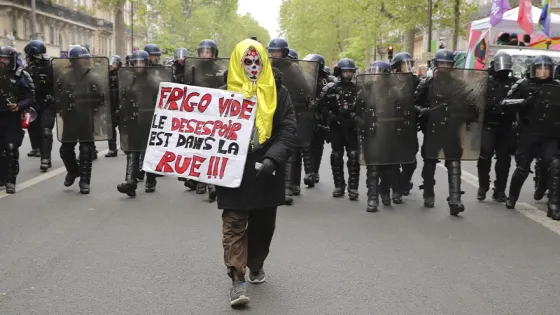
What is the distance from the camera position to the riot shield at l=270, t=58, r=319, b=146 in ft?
28.4

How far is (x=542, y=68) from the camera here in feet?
25.8

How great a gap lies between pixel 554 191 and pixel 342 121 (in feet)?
8.61

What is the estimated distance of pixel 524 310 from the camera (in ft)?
15.2

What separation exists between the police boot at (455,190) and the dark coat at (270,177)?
362 cm

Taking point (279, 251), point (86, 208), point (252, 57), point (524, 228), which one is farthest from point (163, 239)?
point (524, 228)

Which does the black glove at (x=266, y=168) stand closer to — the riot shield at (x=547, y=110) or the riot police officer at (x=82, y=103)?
the riot shield at (x=547, y=110)

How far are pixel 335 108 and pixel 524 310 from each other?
465 centimetres

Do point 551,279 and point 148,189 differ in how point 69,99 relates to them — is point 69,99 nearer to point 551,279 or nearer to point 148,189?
point 148,189

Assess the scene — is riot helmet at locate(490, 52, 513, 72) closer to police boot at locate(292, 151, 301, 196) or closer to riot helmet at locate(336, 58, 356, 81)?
riot helmet at locate(336, 58, 356, 81)

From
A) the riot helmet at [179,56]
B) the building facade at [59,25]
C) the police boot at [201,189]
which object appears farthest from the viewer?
the building facade at [59,25]

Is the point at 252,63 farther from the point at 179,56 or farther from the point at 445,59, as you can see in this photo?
the point at 179,56

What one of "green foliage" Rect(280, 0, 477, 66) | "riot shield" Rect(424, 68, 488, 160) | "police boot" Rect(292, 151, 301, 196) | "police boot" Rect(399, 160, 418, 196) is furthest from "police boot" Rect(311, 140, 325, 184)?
"green foliage" Rect(280, 0, 477, 66)

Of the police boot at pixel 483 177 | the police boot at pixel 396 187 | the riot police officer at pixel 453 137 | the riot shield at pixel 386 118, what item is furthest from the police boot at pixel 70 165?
the police boot at pixel 483 177

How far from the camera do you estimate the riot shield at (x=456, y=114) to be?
7918mm
